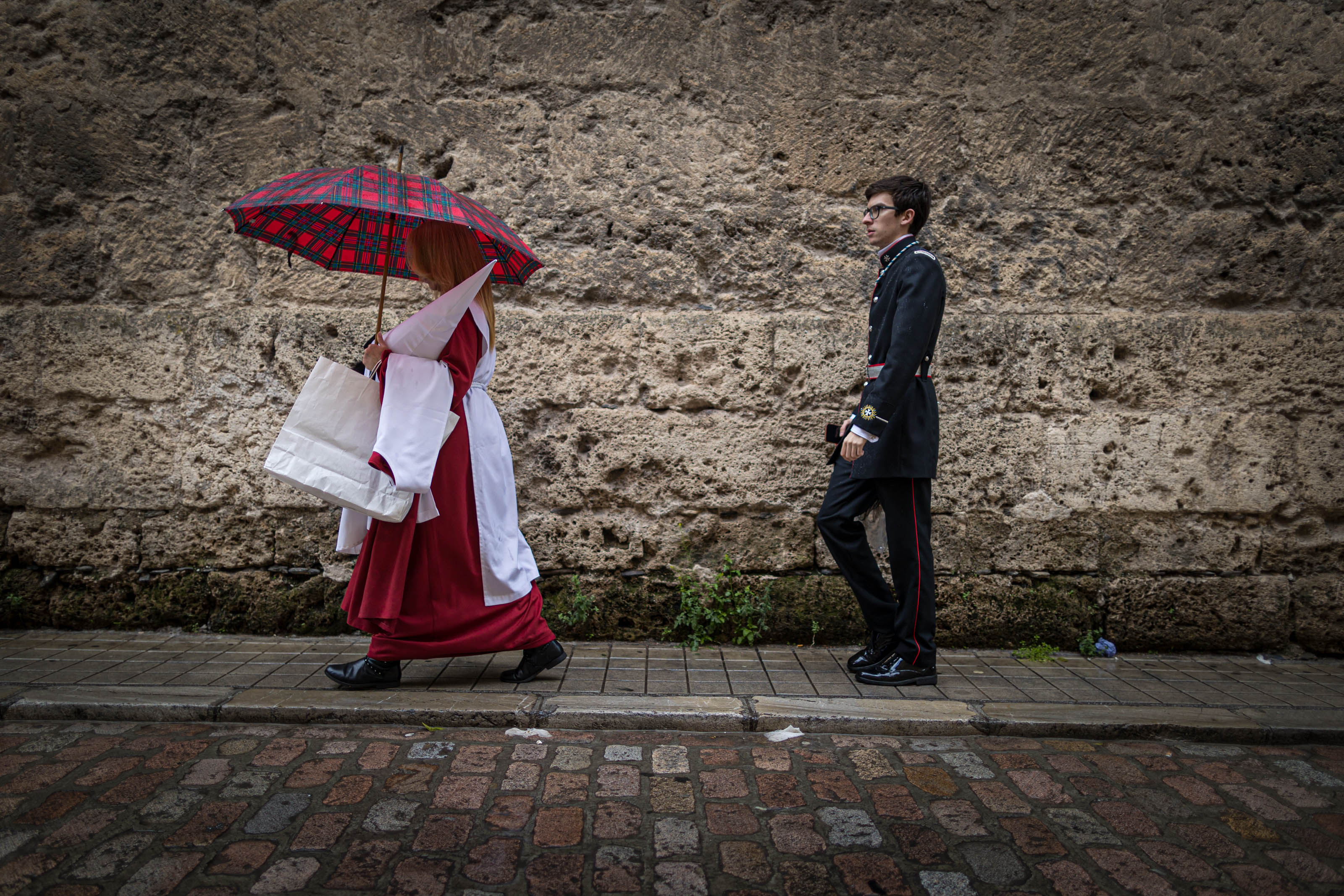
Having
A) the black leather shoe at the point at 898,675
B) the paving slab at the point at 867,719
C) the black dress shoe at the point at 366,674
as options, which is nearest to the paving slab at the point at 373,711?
the black dress shoe at the point at 366,674

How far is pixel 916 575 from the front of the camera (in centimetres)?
338

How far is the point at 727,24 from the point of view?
3.99 metres

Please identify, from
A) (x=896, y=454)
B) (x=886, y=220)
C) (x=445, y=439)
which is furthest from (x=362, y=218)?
(x=896, y=454)

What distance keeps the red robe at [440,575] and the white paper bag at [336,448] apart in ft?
0.61

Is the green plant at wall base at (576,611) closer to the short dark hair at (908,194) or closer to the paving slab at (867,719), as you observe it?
the paving slab at (867,719)

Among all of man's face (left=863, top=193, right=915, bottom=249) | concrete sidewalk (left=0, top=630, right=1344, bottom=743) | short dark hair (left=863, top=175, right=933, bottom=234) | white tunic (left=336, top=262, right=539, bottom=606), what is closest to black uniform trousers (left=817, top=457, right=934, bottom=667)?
concrete sidewalk (left=0, top=630, right=1344, bottom=743)

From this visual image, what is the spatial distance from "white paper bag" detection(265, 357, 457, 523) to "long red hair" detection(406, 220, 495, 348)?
0.49 meters

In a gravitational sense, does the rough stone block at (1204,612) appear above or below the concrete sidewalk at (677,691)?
above

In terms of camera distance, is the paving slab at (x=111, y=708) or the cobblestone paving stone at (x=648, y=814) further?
the paving slab at (x=111, y=708)

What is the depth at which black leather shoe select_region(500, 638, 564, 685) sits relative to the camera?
3287 mm

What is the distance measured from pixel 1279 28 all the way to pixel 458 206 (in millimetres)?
4103

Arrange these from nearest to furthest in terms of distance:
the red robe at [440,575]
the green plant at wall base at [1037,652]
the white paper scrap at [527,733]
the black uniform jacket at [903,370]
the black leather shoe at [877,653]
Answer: the white paper scrap at [527,733]
the red robe at [440,575]
the black uniform jacket at [903,370]
the black leather shoe at [877,653]
the green plant at wall base at [1037,652]

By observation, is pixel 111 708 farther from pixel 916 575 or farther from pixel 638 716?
pixel 916 575

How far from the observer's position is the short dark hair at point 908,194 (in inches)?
131
